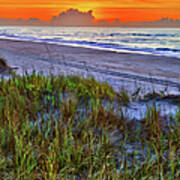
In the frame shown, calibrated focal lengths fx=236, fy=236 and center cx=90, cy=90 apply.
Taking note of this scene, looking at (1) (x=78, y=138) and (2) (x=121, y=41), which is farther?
(2) (x=121, y=41)

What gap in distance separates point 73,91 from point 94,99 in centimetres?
42

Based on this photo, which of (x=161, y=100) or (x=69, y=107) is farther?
(x=161, y=100)

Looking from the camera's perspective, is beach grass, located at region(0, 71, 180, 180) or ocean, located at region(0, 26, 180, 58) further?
ocean, located at region(0, 26, 180, 58)

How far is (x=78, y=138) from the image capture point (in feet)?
8.95

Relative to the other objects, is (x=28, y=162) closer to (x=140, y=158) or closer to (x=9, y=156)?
(x=9, y=156)

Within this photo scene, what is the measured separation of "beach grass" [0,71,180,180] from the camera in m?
2.14

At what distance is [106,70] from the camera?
863cm

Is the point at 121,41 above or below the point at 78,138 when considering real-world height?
above

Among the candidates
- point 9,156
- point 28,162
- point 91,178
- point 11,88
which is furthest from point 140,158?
point 11,88

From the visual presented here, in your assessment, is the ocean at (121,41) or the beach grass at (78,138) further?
the ocean at (121,41)

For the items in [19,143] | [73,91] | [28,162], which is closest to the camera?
[28,162]

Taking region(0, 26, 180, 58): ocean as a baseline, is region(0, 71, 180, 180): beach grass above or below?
below

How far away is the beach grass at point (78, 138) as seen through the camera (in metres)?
2.14

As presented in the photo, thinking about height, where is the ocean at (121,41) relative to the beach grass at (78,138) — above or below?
above
